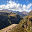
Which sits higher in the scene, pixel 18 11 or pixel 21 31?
pixel 18 11

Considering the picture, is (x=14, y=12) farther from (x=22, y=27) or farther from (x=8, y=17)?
(x=22, y=27)

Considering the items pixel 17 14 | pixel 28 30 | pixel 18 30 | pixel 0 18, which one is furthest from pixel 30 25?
pixel 0 18

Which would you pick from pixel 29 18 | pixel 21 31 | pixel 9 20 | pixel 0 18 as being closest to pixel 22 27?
pixel 21 31

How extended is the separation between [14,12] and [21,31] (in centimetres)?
250

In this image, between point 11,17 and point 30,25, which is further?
point 11,17

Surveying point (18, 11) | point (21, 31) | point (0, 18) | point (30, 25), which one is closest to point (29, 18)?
point (30, 25)

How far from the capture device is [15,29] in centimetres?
550

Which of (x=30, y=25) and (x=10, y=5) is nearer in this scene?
(x=30, y=25)

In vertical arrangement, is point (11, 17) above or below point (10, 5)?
below

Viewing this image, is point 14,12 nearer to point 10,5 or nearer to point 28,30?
point 10,5

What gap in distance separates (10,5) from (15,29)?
8.45ft

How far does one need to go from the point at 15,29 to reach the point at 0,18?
8.28 feet

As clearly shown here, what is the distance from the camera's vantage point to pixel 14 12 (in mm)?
7801

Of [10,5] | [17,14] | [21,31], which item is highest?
[10,5]
